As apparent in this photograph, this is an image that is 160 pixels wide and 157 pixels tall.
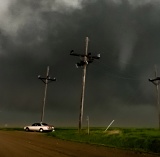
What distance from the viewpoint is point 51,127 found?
178 ft

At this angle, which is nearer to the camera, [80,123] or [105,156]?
[105,156]

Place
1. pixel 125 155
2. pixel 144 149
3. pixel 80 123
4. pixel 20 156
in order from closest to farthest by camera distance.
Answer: pixel 20 156, pixel 125 155, pixel 144 149, pixel 80 123

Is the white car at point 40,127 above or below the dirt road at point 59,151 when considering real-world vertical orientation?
above

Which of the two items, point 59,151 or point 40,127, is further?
point 40,127

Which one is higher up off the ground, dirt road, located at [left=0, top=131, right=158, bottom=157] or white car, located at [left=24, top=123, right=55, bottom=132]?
white car, located at [left=24, top=123, right=55, bottom=132]

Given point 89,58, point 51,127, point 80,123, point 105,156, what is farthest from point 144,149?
point 51,127

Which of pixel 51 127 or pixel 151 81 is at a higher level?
pixel 151 81

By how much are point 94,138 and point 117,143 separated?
4267 millimetres

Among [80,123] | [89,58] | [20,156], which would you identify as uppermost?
[89,58]

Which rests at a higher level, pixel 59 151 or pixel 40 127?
pixel 40 127

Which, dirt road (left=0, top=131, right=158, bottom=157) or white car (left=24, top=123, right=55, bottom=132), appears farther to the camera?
white car (left=24, top=123, right=55, bottom=132)

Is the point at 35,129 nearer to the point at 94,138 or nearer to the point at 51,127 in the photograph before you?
the point at 51,127

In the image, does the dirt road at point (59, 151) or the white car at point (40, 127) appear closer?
the dirt road at point (59, 151)

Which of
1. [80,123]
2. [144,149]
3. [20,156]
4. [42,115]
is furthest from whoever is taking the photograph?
[42,115]
